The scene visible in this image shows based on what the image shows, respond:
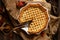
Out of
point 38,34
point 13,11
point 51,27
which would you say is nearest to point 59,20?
point 51,27

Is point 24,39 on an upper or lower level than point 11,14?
lower

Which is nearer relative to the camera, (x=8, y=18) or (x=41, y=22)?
(x=41, y=22)

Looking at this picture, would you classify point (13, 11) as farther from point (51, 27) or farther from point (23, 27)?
point (51, 27)

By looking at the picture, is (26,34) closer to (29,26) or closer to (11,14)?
(29,26)

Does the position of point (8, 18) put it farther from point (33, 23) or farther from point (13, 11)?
point (33, 23)

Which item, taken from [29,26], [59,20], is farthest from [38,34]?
[59,20]
